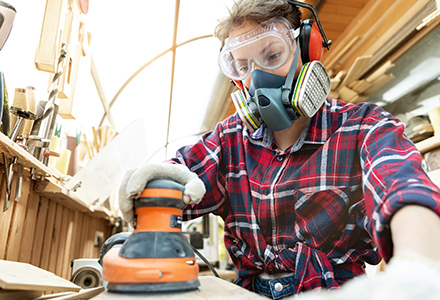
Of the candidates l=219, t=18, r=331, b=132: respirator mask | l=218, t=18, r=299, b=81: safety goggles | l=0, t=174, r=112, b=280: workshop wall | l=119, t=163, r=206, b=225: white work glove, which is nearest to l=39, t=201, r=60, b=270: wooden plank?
l=0, t=174, r=112, b=280: workshop wall

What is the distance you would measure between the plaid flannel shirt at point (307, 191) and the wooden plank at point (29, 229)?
81 cm

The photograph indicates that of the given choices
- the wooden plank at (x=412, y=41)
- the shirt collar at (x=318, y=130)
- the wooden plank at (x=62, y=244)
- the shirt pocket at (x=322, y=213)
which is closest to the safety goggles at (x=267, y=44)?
the shirt collar at (x=318, y=130)

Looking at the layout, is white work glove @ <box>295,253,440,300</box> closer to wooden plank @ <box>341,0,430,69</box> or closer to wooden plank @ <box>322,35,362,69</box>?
wooden plank @ <box>341,0,430,69</box>

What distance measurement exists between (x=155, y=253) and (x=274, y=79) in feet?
2.72

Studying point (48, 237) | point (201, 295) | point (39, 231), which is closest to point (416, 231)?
point (201, 295)

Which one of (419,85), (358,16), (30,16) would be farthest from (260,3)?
(358,16)

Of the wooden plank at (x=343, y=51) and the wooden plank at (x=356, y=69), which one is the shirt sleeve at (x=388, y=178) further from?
the wooden plank at (x=343, y=51)

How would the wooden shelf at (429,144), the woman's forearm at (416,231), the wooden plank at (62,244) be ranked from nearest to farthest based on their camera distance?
the woman's forearm at (416,231) → the wooden plank at (62,244) → the wooden shelf at (429,144)

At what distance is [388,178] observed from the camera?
78 cm

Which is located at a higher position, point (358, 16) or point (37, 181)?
point (358, 16)

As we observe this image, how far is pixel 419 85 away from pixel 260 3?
2102 millimetres

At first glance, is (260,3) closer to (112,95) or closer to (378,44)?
(378,44)

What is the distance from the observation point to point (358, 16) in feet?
10.5

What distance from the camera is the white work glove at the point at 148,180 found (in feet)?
2.75
